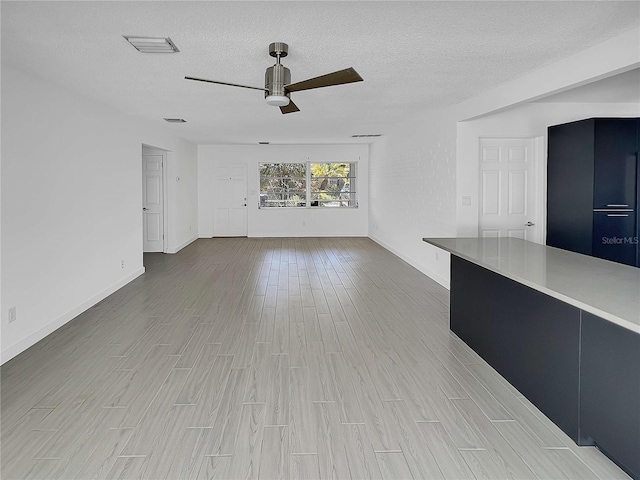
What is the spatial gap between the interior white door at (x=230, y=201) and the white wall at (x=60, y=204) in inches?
202

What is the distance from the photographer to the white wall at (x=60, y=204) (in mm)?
3717

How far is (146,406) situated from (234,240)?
8.81 m

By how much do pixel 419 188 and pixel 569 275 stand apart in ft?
15.4

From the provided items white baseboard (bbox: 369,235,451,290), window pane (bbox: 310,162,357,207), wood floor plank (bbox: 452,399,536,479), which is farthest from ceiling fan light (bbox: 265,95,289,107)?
window pane (bbox: 310,162,357,207)

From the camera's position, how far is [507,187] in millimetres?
5758

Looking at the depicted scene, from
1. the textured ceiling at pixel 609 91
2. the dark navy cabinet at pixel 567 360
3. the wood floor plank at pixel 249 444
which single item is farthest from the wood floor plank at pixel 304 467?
the textured ceiling at pixel 609 91

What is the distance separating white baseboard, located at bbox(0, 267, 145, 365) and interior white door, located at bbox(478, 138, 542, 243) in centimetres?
480

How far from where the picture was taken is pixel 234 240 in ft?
37.7

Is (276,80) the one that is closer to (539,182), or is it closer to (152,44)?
(152,44)

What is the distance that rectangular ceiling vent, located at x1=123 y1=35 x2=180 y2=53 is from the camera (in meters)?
3.14

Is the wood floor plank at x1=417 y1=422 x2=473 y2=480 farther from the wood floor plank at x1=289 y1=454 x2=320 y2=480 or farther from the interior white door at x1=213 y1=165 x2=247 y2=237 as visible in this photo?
the interior white door at x1=213 y1=165 x2=247 y2=237

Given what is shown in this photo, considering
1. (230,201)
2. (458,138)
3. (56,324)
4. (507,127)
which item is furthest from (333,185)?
(56,324)

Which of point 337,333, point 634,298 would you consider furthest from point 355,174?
point 634,298
